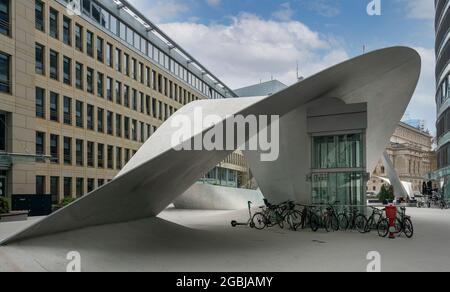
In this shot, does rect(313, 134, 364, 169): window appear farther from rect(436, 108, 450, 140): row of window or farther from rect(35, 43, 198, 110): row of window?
rect(436, 108, 450, 140): row of window

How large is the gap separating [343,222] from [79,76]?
30960 mm

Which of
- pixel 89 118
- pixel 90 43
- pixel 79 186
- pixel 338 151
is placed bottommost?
pixel 79 186

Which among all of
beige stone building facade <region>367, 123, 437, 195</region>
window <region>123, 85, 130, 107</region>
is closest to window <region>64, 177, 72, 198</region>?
window <region>123, 85, 130, 107</region>

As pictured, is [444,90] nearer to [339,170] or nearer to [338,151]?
[338,151]

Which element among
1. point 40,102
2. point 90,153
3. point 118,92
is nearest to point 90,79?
point 118,92

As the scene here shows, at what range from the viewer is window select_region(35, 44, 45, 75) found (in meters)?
34.1

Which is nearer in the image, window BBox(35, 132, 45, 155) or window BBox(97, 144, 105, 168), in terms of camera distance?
window BBox(35, 132, 45, 155)

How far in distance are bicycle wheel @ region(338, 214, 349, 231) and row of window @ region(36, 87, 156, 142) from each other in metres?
26.2

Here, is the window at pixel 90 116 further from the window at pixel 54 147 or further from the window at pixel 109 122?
the window at pixel 54 147

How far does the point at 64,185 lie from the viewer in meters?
37.6

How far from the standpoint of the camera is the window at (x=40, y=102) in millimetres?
34250

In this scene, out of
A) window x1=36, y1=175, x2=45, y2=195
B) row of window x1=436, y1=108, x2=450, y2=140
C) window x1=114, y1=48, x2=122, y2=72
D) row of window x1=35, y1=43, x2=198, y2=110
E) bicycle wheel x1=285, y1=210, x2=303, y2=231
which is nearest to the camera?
bicycle wheel x1=285, y1=210, x2=303, y2=231

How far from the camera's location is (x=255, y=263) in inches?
378
